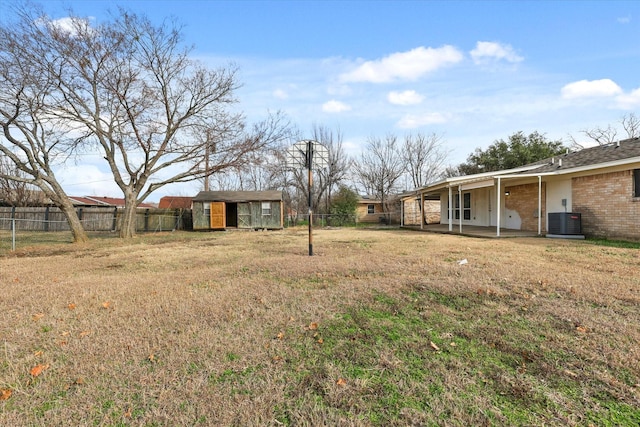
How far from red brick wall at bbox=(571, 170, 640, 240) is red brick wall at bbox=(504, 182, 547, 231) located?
1576 mm

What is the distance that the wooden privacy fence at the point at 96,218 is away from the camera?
2177cm

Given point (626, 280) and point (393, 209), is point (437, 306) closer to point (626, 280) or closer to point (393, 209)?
point (626, 280)

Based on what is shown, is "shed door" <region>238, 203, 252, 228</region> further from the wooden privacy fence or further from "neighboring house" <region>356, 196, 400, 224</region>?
"neighboring house" <region>356, 196, 400, 224</region>

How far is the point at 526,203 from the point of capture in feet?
45.6

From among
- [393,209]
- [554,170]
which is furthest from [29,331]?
[393,209]

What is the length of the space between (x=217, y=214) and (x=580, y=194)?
1807 cm

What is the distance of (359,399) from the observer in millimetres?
2055

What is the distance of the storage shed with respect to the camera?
20688 millimetres

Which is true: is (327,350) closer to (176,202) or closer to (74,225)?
(74,225)

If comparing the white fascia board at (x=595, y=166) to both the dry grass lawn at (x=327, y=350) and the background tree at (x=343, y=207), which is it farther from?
the background tree at (x=343, y=207)

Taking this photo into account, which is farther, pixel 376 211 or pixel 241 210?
pixel 376 211

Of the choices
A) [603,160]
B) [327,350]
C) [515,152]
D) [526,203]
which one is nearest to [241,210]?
[526,203]

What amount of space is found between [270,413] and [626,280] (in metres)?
5.52

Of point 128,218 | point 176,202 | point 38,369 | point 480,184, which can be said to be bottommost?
point 38,369
